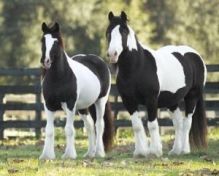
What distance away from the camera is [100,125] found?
1311cm

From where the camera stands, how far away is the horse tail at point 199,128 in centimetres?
1358

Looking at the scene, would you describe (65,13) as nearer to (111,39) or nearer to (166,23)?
(166,23)

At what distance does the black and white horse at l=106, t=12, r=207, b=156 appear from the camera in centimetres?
1212

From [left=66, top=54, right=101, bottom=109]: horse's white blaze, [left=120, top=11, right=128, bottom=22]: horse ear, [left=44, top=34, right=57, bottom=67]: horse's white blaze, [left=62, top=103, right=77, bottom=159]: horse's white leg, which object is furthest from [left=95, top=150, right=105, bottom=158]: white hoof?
[left=120, top=11, right=128, bottom=22]: horse ear

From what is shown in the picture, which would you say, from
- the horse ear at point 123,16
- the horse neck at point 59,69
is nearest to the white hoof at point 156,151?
the horse neck at point 59,69

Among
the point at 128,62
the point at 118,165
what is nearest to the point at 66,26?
the point at 128,62

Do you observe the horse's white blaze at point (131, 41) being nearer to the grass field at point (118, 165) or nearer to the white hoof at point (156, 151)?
the white hoof at point (156, 151)

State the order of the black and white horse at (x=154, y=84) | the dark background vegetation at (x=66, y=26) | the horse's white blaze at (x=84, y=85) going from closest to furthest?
the black and white horse at (x=154, y=84) < the horse's white blaze at (x=84, y=85) < the dark background vegetation at (x=66, y=26)

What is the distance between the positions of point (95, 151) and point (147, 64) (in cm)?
175

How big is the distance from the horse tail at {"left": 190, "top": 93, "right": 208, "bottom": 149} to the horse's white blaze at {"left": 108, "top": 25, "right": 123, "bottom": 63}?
→ 253 centimetres

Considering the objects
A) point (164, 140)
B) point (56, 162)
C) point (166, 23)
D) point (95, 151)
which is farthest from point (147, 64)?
point (166, 23)

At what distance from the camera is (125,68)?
12.3 m

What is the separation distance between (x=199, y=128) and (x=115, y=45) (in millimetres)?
2754

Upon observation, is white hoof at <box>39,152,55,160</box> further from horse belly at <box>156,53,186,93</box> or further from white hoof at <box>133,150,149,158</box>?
horse belly at <box>156,53,186,93</box>
